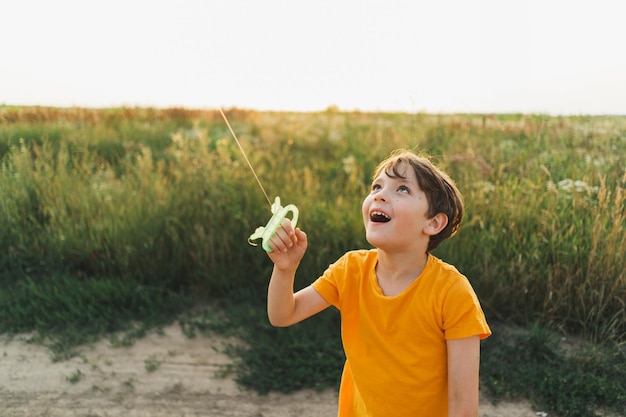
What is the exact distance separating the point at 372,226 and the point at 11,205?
4101mm

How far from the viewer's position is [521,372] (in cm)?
340

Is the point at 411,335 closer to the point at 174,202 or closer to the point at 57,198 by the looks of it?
the point at 174,202

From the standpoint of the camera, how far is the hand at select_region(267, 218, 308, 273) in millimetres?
1919

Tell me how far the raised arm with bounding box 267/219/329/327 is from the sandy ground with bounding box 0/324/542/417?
4.20 ft

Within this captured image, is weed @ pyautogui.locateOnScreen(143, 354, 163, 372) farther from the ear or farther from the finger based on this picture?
the ear

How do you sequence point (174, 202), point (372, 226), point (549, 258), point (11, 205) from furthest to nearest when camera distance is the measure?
1. point (11, 205)
2. point (174, 202)
3. point (549, 258)
4. point (372, 226)

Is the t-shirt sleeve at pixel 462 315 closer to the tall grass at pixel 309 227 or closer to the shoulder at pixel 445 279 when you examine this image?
the shoulder at pixel 445 279

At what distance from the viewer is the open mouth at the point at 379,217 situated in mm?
1914

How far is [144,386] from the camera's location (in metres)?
3.45

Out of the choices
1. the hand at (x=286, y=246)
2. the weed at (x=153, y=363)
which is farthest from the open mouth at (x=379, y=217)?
the weed at (x=153, y=363)

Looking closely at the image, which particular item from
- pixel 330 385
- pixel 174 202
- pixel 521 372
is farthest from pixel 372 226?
pixel 174 202

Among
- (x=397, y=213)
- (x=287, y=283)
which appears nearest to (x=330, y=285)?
(x=287, y=283)

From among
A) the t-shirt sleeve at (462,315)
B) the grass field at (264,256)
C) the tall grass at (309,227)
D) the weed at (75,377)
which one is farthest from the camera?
the tall grass at (309,227)

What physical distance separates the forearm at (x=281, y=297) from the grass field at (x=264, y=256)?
1.43 meters
